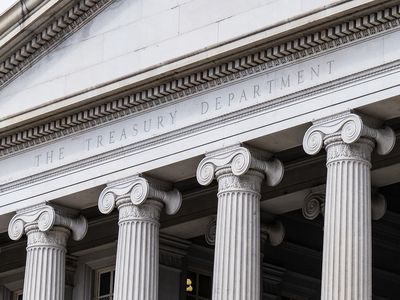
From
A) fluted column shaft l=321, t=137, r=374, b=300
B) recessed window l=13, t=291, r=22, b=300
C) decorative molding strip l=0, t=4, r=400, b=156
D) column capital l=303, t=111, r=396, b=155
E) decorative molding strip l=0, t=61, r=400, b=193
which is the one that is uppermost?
decorative molding strip l=0, t=4, r=400, b=156

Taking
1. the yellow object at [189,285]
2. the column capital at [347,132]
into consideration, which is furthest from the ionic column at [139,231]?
the column capital at [347,132]

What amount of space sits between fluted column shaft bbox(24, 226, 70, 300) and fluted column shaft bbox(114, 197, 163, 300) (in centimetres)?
297

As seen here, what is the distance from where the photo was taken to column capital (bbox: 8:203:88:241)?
2250 inches

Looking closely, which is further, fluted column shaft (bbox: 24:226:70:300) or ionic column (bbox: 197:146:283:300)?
fluted column shaft (bbox: 24:226:70:300)

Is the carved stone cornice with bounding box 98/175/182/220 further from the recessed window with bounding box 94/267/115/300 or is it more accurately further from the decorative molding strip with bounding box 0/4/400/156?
the recessed window with bounding box 94/267/115/300

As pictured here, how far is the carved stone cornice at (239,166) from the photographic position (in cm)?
5184

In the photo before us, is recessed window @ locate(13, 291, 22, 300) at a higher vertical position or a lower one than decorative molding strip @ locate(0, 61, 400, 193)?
lower

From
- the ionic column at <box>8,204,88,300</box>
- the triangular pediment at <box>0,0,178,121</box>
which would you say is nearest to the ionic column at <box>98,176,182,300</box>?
the ionic column at <box>8,204,88,300</box>

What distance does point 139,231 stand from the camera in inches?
2148

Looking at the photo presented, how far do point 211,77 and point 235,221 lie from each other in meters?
3.89

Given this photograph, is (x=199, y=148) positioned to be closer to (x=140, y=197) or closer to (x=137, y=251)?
(x=140, y=197)

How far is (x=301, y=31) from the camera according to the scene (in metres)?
50.3

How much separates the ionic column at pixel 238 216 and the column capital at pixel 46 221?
241 inches

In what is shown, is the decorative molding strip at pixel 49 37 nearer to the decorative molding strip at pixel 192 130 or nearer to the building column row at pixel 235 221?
the decorative molding strip at pixel 192 130
